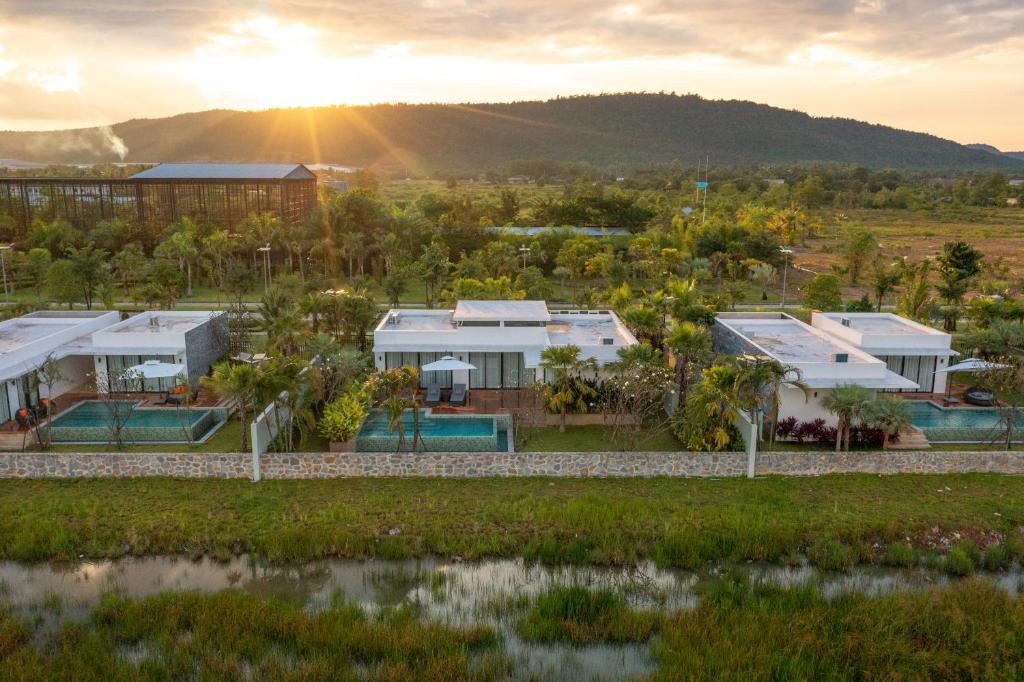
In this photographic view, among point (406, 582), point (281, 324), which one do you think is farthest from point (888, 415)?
point (281, 324)

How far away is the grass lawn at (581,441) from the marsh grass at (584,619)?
687 centimetres

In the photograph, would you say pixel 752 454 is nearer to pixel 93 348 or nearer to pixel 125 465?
pixel 125 465

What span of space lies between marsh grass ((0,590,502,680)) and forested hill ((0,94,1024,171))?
15659cm

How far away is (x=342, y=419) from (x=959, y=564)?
16.1 metres

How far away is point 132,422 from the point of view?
82.8 feet

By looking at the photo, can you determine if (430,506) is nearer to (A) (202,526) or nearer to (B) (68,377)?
(A) (202,526)

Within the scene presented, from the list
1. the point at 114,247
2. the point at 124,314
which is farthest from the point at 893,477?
the point at 114,247

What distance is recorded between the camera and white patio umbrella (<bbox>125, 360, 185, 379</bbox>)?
25.6 meters

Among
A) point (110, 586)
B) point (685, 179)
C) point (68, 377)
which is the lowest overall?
point (110, 586)

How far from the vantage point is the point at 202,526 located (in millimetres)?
18703

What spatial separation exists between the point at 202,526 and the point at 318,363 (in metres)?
7.86

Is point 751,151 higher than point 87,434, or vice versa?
point 751,151

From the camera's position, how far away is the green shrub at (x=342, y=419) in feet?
73.9

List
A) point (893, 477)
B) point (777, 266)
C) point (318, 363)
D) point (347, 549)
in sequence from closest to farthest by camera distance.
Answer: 1. point (347, 549)
2. point (893, 477)
3. point (318, 363)
4. point (777, 266)
